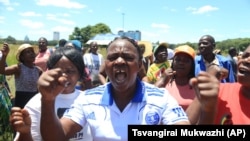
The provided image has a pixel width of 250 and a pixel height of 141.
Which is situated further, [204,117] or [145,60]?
[145,60]

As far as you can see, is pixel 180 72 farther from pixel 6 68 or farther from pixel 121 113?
pixel 6 68

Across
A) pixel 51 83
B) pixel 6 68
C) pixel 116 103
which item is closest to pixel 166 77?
pixel 116 103

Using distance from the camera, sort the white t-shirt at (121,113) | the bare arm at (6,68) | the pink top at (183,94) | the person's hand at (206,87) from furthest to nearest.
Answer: the bare arm at (6,68) < the pink top at (183,94) < the white t-shirt at (121,113) < the person's hand at (206,87)

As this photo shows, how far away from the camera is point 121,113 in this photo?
7.52 ft

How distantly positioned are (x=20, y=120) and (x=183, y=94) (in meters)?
2.21

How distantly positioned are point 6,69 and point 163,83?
2.66 meters

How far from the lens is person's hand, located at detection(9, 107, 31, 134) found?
204 centimetres

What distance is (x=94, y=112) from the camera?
230cm

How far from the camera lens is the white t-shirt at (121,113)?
2.23 metres

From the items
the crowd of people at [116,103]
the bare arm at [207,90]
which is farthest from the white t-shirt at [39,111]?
the bare arm at [207,90]

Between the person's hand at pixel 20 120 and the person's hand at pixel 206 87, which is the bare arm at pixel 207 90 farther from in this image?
the person's hand at pixel 20 120

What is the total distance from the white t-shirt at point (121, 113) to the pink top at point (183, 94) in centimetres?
148

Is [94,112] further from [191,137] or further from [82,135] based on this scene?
[191,137]

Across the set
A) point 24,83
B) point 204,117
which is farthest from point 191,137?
point 24,83
